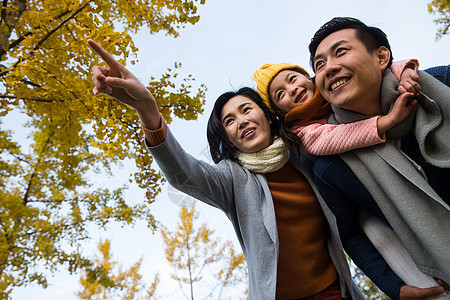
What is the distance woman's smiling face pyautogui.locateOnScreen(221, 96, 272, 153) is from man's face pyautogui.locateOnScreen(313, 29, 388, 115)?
1.44 ft

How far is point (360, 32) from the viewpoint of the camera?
1.40 metres

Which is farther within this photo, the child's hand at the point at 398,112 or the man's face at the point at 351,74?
the man's face at the point at 351,74

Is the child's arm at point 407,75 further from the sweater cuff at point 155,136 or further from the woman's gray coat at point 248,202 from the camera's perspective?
the sweater cuff at point 155,136

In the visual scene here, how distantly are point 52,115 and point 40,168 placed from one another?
2.53 meters

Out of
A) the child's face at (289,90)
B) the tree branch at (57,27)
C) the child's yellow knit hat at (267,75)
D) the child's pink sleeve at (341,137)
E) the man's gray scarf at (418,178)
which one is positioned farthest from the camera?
the tree branch at (57,27)

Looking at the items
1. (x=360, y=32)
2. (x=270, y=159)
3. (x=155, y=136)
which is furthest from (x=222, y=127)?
(x=360, y=32)

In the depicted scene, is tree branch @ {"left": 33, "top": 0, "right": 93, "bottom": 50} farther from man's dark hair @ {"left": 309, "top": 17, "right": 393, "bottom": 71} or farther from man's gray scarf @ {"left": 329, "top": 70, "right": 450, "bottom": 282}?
man's gray scarf @ {"left": 329, "top": 70, "right": 450, "bottom": 282}

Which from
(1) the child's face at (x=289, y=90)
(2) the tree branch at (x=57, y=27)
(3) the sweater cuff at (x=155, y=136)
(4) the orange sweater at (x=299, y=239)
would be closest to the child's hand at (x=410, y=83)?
(1) the child's face at (x=289, y=90)

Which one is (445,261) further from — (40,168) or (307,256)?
(40,168)

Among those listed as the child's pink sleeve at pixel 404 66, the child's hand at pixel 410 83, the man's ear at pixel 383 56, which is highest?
the man's ear at pixel 383 56

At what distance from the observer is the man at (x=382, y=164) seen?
3.78 ft

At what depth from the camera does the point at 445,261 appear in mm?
1104

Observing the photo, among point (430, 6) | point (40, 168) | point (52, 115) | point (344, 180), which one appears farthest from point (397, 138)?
point (40, 168)

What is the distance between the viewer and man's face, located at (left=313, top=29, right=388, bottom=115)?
4.19 ft
